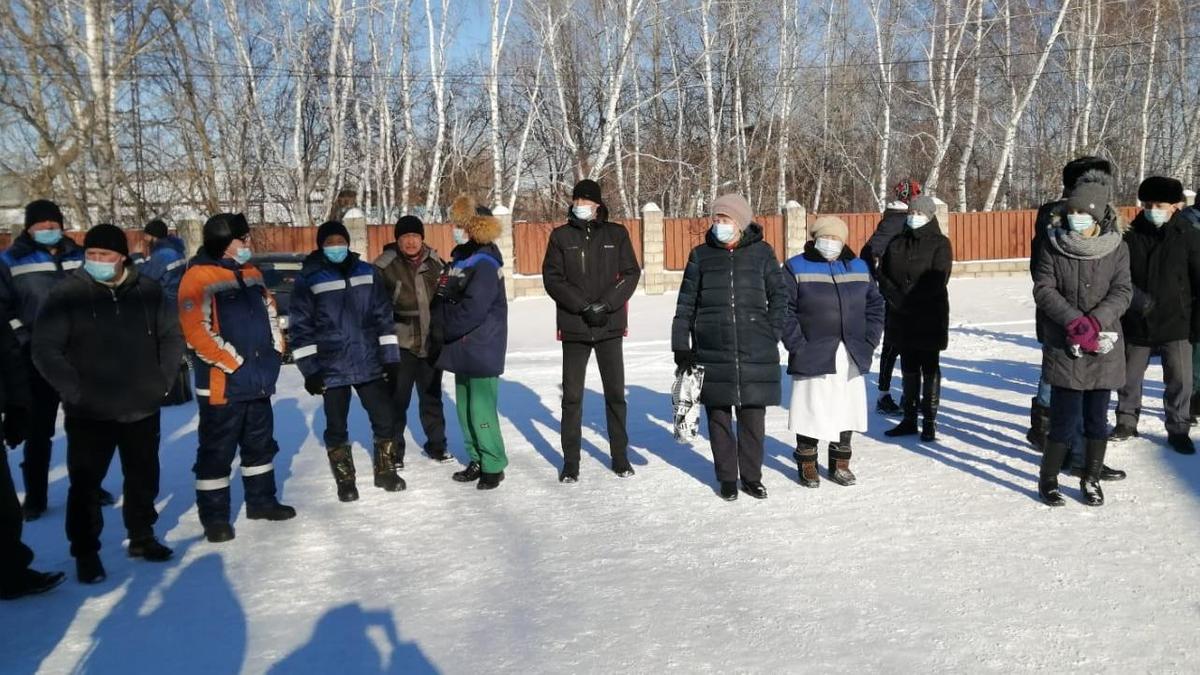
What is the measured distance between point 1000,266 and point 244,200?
2048 centimetres

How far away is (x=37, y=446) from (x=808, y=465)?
15.7 feet

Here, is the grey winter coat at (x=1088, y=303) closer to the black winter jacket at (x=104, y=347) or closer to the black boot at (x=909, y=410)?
the black boot at (x=909, y=410)

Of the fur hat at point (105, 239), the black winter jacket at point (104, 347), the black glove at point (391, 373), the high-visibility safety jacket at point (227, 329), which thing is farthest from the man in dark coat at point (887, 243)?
the fur hat at point (105, 239)

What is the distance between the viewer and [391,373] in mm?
6477

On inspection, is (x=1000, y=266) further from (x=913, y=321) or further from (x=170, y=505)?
(x=170, y=505)

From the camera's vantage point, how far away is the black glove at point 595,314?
239 inches

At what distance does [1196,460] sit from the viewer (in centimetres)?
615

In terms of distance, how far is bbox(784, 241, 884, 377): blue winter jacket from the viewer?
5.86 metres

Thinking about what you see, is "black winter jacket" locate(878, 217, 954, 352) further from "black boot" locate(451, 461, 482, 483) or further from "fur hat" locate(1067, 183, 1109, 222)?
"black boot" locate(451, 461, 482, 483)

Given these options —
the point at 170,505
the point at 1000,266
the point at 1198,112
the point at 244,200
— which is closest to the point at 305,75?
the point at 244,200

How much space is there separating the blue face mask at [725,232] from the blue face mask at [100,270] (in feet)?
10.7


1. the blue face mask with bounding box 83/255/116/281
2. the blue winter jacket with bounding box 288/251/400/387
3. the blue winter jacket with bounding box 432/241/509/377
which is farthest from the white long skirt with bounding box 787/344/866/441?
the blue face mask with bounding box 83/255/116/281

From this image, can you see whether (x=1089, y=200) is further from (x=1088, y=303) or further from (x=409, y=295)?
(x=409, y=295)

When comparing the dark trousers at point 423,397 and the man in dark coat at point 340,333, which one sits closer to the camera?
the man in dark coat at point 340,333
